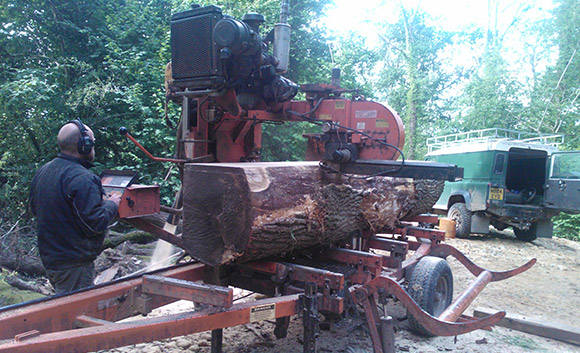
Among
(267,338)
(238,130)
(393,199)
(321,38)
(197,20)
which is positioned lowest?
(267,338)

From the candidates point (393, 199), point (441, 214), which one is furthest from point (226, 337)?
point (441, 214)

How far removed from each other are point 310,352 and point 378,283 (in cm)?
73

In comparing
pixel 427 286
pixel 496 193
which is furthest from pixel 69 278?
pixel 496 193

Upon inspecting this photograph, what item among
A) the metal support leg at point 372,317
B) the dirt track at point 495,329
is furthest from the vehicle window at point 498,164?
the metal support leg at point 372,317

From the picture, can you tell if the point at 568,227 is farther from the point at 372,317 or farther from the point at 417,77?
the point at 372,317

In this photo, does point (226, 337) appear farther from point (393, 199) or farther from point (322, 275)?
point (393, 199)

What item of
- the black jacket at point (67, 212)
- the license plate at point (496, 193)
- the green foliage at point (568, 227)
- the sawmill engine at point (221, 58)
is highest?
the sawmill engine at point (221, 58)

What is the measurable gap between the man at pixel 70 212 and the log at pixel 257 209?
0.64 m

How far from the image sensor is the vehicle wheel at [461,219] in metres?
10.5

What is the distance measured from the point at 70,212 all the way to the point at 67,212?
0.02m

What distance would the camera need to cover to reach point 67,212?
280 centimetres

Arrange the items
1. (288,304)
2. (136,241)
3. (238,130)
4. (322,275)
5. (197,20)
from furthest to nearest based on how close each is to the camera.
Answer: (136,241) < (238,130) < (197,20) < (322,275) < (288,304)

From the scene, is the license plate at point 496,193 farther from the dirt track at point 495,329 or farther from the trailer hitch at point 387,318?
the trailer hitch at point 387,318

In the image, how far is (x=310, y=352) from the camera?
9.36 ft
